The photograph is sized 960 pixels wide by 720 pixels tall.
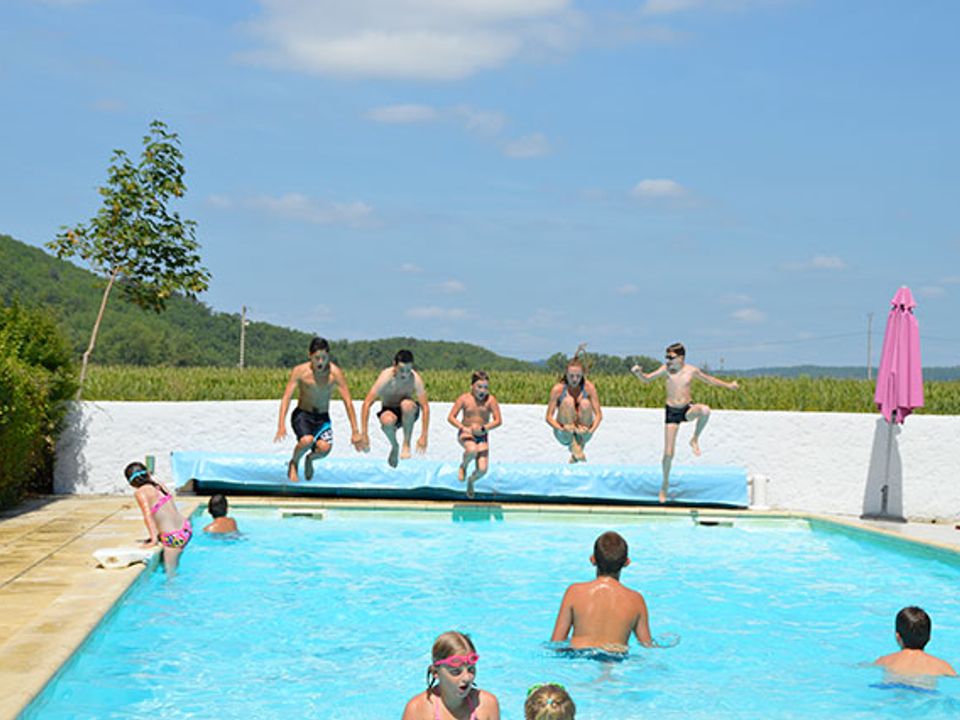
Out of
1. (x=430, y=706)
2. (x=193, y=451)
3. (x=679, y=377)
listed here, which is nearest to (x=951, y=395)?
(x=679, y=377)

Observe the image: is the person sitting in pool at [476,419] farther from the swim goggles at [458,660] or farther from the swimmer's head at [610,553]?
the swim goggles at [458,660]

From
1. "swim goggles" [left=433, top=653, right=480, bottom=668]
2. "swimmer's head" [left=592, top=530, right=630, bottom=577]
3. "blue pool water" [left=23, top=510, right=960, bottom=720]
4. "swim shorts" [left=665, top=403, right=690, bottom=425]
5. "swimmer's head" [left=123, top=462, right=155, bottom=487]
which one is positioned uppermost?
"swim shorts" [left=665, top=403, right=690, bottom=425]

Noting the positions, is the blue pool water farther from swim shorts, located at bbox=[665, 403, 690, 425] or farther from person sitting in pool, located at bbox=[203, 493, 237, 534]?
swim shorts, located at bbox=[665, 403, 690, 425]

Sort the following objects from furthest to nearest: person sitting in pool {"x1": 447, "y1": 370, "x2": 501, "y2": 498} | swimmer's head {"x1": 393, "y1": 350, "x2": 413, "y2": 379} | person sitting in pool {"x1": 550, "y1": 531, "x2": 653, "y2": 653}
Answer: person sitting in pool {"x1": 447, "y1": 370, "x2": 501, "y2": 498}
swimmer's head {"x1": 393, "y1": 350, "x2": 413, "y2": 379}
person sitting in pool {"x1": 550, "y1": 531, "x2": 653, "y2": 653}

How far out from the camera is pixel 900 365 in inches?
650

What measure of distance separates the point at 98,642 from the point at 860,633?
7.32 meters

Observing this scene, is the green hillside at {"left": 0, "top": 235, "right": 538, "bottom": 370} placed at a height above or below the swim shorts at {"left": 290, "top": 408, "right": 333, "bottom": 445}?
above

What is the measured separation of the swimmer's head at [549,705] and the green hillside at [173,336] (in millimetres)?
66396

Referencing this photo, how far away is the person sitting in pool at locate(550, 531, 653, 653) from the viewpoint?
26.7 feet

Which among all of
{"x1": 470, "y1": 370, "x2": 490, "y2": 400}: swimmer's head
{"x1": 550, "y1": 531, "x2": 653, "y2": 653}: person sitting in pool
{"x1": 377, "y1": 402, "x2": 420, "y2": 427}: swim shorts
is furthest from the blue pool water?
{"x1": 470, "y1": 370, "x2": 490, "y2": 400}: swimmer's head

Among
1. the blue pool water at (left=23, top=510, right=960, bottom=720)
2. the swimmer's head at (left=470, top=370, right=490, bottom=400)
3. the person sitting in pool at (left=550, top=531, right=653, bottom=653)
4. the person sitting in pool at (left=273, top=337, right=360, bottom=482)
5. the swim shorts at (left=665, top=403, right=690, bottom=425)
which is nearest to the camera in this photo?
the person sitting in pool at (left=550, top=531, right=653, bottom=653)

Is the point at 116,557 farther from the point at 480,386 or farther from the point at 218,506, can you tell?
the point at 480,386

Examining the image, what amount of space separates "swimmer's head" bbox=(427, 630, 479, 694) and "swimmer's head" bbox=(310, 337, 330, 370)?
290 inches

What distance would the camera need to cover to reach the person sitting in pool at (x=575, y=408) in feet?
47.5
